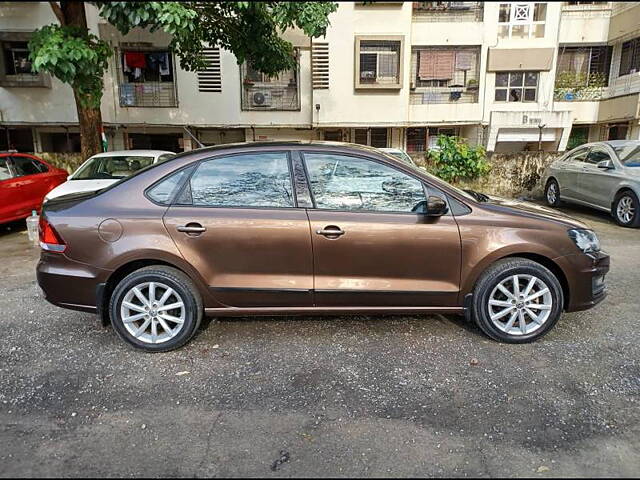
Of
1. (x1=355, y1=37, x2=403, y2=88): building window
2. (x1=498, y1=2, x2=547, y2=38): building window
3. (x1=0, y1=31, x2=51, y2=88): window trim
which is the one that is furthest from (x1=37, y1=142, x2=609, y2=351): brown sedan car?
(x1=498, y1=2, x2=547, y2=38): building window

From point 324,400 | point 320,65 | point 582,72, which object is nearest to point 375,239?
point 324,400

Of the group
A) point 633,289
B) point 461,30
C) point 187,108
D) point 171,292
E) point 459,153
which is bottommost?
point 633,289

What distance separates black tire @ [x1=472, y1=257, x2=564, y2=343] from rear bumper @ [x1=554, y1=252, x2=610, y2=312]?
11cm

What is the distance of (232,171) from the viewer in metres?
3.48

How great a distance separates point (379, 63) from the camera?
14844 millimetres

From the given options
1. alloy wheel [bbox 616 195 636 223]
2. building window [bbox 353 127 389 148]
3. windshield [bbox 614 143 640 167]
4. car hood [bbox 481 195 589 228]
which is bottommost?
alloy wheel [bbox 616 195 636 223]

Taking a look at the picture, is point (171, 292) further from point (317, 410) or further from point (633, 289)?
point (633, 289)

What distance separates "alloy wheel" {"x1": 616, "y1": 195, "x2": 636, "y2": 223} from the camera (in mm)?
→ 8242

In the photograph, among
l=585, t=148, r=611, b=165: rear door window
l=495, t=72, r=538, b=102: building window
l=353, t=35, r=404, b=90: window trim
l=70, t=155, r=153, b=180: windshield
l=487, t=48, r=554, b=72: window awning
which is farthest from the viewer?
l=495, t=72, r=538, b=102: building window

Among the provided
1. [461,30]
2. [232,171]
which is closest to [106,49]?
[232,171]

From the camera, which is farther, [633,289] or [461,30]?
Result: [461,30]

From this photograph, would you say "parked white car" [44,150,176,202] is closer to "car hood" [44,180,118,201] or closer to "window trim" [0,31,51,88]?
"car hood" [44,180,118,201]

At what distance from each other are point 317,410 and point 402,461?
2.06 ft

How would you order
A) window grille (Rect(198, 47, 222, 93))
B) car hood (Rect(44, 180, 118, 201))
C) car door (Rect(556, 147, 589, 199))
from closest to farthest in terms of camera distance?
car hood (Rect(44, 180, 118, 201)), car door (Rect(556, 147, 589, 199)), window grille (Rect(198, 47, 222, 93))
